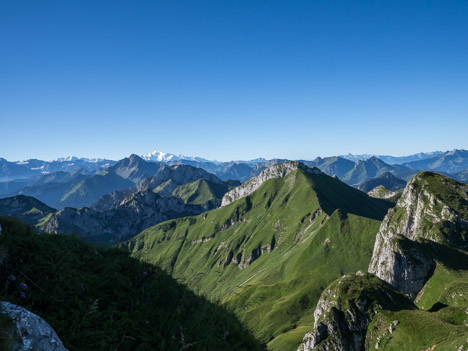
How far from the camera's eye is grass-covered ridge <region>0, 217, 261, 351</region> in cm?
710

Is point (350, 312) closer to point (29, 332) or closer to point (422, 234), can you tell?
point (29, 332)

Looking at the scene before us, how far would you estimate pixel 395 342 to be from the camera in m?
77.2

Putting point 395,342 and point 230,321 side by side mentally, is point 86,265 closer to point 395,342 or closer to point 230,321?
point 230,321

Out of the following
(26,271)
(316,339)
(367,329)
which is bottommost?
(316,339)

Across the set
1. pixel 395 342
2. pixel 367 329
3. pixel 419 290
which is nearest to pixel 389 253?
pixel 419 290

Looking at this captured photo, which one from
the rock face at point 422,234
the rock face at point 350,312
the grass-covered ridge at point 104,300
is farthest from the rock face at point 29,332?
the rock face at point 422,234

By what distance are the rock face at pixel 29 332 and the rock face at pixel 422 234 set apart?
164 m

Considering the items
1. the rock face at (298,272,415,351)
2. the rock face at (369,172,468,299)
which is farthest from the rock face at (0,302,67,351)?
the rock face at (369,172,468,299)

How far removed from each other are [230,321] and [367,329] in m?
101

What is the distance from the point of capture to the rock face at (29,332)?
549 centimetres

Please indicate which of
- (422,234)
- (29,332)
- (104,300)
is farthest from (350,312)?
(422,234)

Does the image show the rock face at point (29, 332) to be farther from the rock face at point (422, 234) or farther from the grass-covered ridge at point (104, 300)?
the rock face at point (422, 234)

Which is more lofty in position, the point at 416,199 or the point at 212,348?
the point at 212,348

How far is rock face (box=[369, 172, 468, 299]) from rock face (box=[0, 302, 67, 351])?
164 metres
